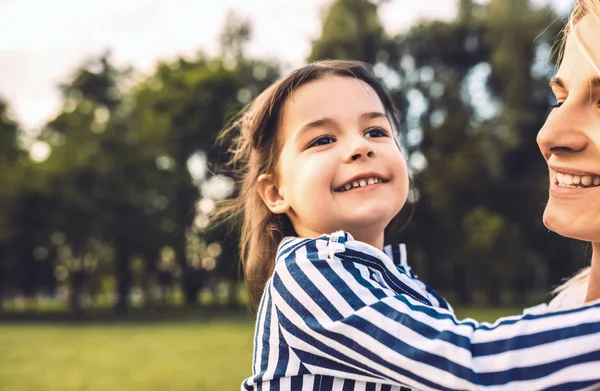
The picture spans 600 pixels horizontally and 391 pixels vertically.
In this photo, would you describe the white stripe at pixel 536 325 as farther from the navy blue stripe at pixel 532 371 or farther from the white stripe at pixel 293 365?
the white stripe at pixel 293 365

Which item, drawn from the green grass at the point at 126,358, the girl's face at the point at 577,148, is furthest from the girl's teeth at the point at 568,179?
the green grass at the point at 126,358

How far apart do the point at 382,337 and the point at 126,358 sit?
617 inches

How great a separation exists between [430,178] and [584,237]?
29.7 m

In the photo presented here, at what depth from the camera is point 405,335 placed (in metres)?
1.21

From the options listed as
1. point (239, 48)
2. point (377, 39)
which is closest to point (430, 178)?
point (377, 39)

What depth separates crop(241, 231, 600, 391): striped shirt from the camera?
1061 mm

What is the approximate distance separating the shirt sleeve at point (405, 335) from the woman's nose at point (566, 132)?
33 centimetres

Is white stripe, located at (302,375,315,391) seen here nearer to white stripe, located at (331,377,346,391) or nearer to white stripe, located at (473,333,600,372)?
white stripe, located at (331,377,346,391)

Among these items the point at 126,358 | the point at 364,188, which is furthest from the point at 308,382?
the point at 126,358

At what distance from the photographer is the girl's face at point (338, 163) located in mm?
1716

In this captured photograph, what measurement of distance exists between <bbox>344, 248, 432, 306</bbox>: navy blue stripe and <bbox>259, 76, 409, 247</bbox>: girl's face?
19cm

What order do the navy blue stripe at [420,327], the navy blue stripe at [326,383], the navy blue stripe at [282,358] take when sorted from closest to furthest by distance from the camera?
the navy blue stripe at [420,327], the navy blue stripe at [326,383], the navy blue stripe at [282,358]

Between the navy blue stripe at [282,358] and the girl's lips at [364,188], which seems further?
the girl's lips at [364,188]

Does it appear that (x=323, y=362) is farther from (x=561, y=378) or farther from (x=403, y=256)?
(x=403, y=256)
